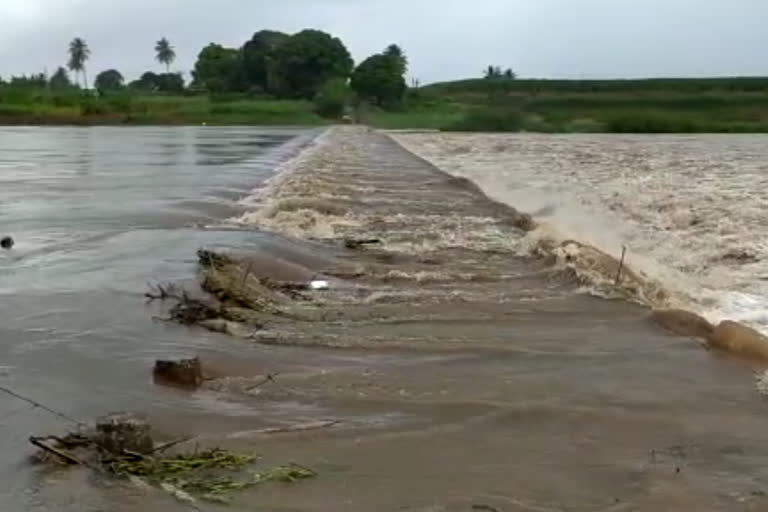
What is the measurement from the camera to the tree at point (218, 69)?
374 feet

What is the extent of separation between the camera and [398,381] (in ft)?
21.2

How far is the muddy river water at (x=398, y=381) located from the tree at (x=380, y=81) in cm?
9177

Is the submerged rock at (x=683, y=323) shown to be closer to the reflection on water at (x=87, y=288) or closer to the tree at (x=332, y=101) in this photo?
the reflection on water at (x=87, y=288)

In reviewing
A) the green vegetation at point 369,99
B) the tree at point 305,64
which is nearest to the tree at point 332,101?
the green vegetation at point 369,99

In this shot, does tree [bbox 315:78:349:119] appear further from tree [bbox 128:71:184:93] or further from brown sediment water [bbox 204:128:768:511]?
brown sediment water [bbox 204:128:768:511]

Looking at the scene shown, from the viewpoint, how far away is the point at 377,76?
104250 mm

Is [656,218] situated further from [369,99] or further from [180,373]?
[369,99]

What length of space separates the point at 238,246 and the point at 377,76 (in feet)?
308

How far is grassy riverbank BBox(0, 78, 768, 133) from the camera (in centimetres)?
7962

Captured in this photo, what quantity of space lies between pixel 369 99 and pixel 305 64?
7414 mm

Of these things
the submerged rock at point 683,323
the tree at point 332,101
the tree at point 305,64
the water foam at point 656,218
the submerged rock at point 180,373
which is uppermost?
the tree at point 305,64

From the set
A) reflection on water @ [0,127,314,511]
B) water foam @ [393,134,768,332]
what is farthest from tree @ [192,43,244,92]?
reflection on water @ [0,127,314,511]

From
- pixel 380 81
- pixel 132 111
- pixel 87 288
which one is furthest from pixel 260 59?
pixel 87 288

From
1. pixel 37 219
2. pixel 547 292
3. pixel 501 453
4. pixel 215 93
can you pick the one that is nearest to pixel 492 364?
pixel 501 453
